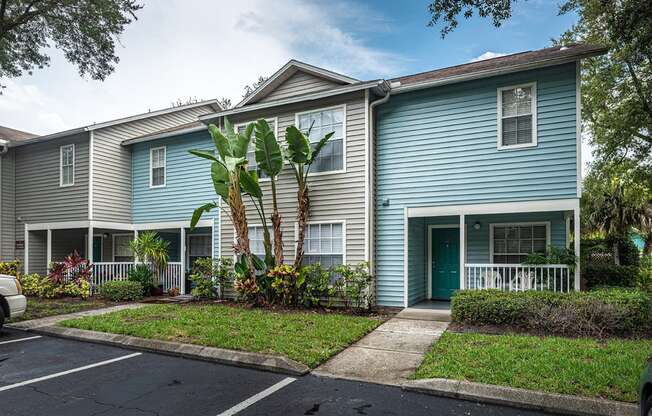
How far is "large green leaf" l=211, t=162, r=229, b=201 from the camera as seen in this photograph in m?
11.2

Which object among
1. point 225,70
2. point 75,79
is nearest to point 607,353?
point 75,79

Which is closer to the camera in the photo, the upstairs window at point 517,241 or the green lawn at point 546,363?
the green lawn at point 546,363

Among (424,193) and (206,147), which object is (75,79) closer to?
(206,147)

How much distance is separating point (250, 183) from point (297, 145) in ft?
5.33

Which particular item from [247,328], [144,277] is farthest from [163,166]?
[247,328]

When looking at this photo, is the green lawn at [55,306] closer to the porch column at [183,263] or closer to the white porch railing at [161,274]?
the white porch railing at [161,274]

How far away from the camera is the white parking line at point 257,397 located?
457 cm

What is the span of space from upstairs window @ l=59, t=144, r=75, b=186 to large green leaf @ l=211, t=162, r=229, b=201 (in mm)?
6879

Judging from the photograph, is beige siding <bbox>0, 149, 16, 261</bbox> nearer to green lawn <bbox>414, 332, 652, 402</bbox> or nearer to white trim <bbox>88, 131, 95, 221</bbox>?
white trim <bbox>88, 131, 95, 221</bbox>

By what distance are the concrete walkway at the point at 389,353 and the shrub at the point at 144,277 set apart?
8639 mm

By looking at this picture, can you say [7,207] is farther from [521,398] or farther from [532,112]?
[521,398]

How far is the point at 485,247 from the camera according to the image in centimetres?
1088

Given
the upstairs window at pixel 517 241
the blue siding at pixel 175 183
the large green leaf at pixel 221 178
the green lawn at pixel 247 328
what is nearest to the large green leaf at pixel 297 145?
the large green leaf at pixel 221 178

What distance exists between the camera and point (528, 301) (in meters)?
7.92
